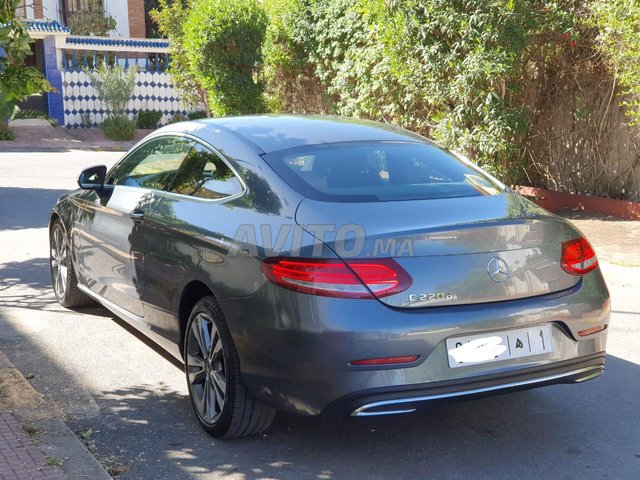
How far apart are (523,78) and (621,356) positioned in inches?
269

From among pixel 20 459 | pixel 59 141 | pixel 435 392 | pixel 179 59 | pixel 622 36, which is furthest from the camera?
pixel 59 141

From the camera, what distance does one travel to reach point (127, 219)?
5.23 meters

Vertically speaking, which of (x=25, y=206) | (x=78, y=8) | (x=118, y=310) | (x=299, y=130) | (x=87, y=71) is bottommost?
(x=25, y=206)

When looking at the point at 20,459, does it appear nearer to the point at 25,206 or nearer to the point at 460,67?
the point at 460,67

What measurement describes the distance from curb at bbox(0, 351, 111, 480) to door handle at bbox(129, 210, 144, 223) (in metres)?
1.12

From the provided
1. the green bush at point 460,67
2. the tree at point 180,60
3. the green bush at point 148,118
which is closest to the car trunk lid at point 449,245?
the green bush at point 460,67

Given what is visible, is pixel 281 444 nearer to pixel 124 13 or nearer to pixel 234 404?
pixel 234 404

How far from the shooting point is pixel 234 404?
4.07m

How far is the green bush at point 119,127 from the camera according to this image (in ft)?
87.5

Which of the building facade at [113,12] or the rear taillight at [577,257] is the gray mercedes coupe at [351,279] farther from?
the building facade at [113,12]

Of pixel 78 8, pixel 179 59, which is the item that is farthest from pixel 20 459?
pixel 78 8

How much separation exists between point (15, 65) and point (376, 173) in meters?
2.29

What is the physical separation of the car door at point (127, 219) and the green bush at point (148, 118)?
76.4ft

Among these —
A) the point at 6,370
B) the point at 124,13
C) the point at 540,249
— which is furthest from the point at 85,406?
the point at 124,13
